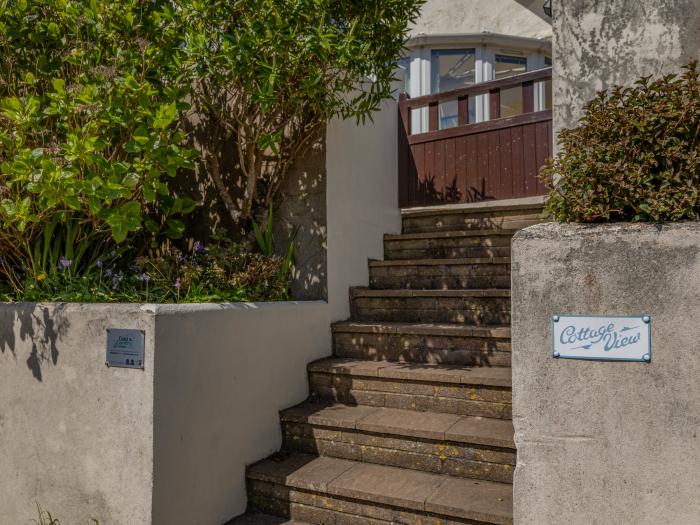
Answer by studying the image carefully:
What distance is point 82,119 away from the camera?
2.86 m

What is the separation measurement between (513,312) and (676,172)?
29.4 inches

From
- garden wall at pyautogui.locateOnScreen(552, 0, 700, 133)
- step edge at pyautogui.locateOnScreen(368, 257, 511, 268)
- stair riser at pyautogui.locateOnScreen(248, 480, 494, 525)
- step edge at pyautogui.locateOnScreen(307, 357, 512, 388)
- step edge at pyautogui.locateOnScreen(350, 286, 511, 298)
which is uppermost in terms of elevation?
garden wall at pyautogui.locateOnScreen(552, 0, 700, 133)

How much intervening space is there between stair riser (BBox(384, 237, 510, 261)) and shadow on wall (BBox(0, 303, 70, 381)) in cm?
251

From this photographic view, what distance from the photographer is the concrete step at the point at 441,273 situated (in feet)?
12.2

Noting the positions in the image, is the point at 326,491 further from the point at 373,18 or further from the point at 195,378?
the point at 373,18

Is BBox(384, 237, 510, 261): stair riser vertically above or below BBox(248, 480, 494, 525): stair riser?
above

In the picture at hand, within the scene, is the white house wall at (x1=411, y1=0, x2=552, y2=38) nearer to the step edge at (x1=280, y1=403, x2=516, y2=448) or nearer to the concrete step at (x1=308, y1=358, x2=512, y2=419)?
the concrete step at (x1=308, y1=358, x2=512, y2=419)

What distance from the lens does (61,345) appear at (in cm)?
264

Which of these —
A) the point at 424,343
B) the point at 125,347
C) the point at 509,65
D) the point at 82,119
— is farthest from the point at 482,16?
the point at 125,347

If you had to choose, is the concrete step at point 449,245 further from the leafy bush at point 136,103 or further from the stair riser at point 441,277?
the leafy bush at point 136,103

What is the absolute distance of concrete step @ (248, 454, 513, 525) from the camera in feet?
7.64

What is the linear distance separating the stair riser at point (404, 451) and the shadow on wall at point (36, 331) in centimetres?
127

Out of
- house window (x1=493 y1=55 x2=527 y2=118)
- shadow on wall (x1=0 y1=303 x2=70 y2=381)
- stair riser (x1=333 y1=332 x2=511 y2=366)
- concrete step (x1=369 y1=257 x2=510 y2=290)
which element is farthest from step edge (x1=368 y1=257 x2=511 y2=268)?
house window (x1=493 y1=55 x2=527 y2=118)

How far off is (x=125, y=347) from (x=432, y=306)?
6.43 feet
